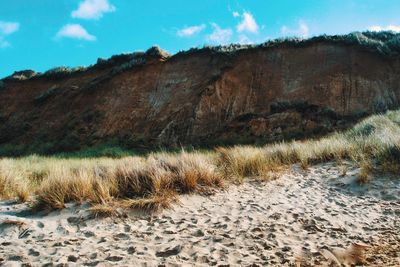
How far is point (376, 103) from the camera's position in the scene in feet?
62.5

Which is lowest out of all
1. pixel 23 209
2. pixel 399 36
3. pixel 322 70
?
pixel 23 209

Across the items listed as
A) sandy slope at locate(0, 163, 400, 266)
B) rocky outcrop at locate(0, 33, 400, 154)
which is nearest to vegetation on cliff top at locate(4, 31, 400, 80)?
rocky outcrop at locate(0, 33, 400, 154)

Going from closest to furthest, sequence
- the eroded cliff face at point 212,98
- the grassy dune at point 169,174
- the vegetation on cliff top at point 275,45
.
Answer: the grassy dune at point 169,174 < the eroded cliff face at point 212,98 < the vegetation on cliff top at point 275,45

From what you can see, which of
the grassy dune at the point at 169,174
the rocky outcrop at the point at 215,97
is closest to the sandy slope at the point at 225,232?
the grassy dune at the point at 169,174

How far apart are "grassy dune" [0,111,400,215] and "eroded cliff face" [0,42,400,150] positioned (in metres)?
7.08

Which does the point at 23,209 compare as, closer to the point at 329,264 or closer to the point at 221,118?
the point at 329,264

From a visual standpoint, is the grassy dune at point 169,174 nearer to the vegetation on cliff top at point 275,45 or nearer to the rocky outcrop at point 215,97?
the rocky outcrop at point 215,97

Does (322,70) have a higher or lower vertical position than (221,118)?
higher

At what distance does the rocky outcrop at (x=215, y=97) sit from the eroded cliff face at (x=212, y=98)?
0.05 metres

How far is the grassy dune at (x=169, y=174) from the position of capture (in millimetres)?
7160

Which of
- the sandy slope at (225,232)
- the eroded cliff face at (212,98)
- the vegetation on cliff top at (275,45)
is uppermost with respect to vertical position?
the vegetation on cliff top at (275,45)

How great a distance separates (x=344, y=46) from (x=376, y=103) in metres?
3.40

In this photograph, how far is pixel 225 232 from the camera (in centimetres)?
610

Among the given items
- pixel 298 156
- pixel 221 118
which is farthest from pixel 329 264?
pixel 221 118
